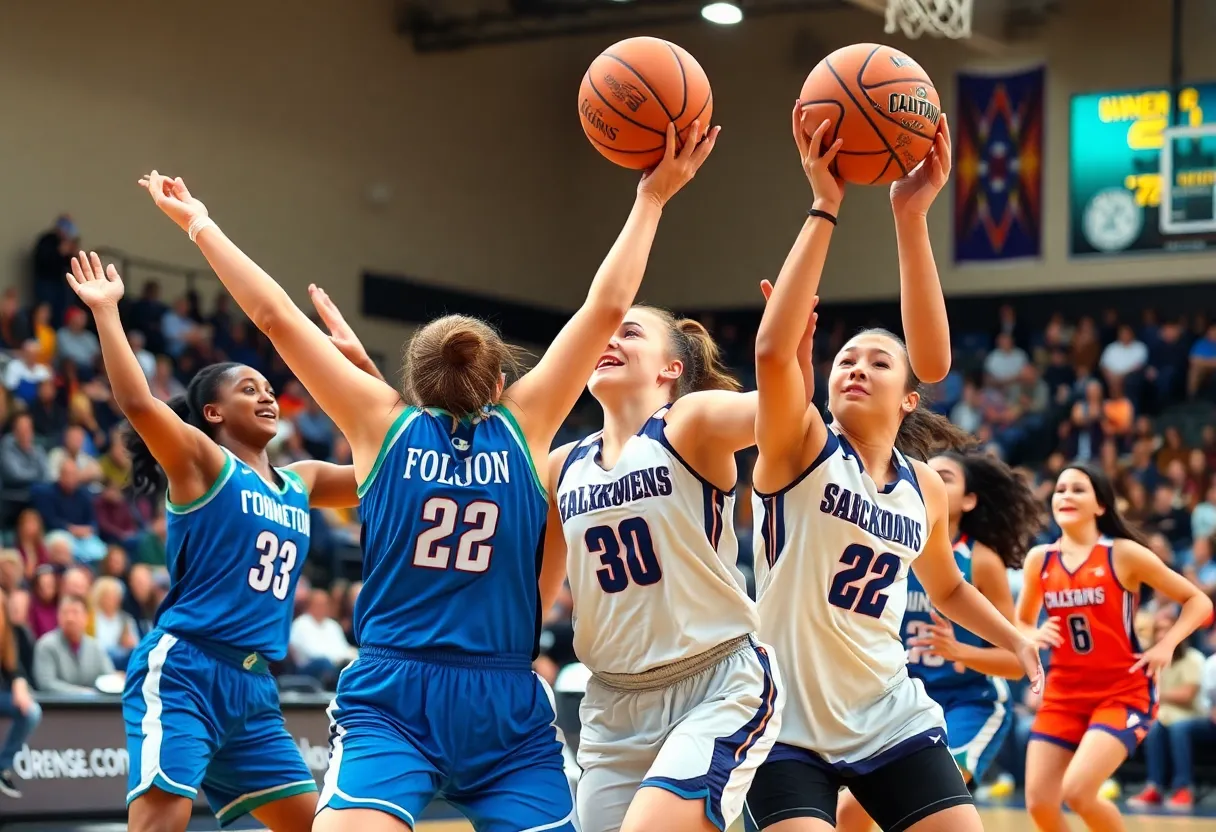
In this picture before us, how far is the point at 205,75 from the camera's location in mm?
18672

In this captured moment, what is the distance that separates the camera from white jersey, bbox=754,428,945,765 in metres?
4.21

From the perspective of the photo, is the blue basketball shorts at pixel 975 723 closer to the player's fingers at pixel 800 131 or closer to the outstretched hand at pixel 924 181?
the outstretched hand at pixel 924 181

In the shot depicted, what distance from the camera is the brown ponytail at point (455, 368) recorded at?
12.1ft

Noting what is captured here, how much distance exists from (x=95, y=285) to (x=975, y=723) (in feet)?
12.3

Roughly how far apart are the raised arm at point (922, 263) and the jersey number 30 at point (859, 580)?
19.5 inches

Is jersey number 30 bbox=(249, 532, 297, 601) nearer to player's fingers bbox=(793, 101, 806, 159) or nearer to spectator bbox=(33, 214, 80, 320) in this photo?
player's fingers bbox=(793, 101, 806, 159)

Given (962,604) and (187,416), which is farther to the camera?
(187,416)

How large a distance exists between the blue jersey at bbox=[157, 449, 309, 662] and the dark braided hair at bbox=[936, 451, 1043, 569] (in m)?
2.91

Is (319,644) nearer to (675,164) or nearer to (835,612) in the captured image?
(835,612)

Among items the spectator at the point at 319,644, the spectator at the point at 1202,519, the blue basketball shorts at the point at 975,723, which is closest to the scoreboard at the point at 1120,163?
the spectator at the point at 1202,519

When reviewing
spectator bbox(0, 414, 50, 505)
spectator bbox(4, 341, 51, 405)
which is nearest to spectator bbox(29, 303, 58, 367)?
spectator bbox(4, 341, 51, 405)

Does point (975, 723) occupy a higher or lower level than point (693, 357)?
lower

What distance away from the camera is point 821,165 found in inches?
155

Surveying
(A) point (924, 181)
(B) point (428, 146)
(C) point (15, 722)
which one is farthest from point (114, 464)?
(A) point (924, 181)
